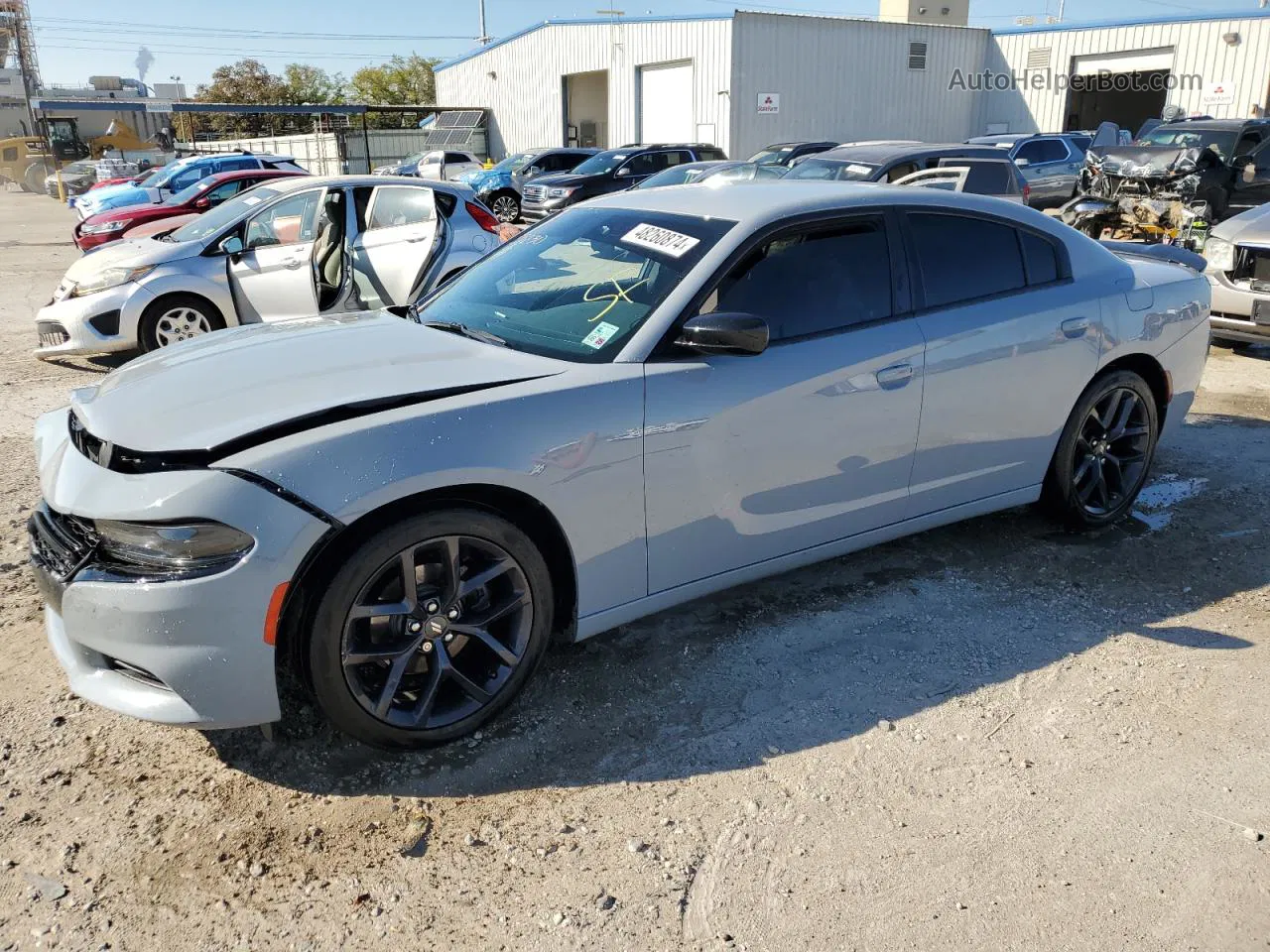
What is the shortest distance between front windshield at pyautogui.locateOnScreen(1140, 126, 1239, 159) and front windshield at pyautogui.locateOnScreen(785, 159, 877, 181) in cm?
515

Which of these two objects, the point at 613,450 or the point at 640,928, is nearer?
the point at 640,928

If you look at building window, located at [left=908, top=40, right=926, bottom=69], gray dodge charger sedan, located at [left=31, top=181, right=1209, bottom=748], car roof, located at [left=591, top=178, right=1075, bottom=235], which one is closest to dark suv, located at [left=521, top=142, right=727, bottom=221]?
building window, located at [left=908, top=40, right=926, bottom=69]

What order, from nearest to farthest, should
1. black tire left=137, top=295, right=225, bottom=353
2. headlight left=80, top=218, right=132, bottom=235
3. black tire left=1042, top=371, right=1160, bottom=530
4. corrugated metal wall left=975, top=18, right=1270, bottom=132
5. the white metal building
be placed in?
black tire left=1042, top=371, right=1160, bottom=530 → black tire left=137, top=295, right=225, bottom=353 → headlight left=80, top=218, right=132, bottom=235 → corrugated metal wall left=975, top=18, right=1270, bottom=132 → the white metal building

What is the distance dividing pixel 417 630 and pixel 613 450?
0.82 metres

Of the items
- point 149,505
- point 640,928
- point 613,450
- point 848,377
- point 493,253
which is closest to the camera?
point 640,928

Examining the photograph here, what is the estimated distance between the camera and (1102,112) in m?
35.3

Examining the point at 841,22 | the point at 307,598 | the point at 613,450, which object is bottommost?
the point at 307,598

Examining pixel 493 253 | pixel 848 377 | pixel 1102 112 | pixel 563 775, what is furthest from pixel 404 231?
pixel 1102 112

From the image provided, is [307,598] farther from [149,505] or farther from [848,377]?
[848,377]

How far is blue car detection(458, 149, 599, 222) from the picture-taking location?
75.8 ft


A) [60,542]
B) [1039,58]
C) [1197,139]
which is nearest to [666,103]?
→ [1039,58]

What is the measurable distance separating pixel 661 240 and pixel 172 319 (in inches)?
233

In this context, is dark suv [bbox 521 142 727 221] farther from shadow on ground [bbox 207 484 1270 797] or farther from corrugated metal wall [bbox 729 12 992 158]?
shadow on ground [bbox 207 484 1270 797]

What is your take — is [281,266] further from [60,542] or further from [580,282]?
[60,542]
